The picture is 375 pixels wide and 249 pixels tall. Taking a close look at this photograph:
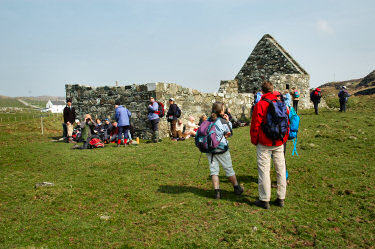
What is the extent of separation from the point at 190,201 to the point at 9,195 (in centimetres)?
386

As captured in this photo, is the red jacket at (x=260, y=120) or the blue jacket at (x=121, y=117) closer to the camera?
the red jacket at (x=260, y=120)

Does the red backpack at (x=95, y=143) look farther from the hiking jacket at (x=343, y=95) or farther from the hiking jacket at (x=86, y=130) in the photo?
the hiking jacket at (x=343, y=95)

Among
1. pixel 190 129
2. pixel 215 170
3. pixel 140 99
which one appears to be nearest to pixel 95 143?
pixel 140 99

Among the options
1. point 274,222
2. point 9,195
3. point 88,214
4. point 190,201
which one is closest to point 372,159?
point 274,222

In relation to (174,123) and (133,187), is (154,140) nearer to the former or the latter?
(174,123)

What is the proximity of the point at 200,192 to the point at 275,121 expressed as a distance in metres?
2.33

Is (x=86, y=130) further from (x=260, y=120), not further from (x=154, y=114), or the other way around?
(x=260, y=120)

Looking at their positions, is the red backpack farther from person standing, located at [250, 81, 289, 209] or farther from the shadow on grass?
person standing, located at [250, 81, 289, 209]

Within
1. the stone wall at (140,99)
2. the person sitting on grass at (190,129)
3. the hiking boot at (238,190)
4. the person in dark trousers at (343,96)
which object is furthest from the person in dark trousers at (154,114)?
the person in dark trousers at (343,96)

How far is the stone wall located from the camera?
13523 mm

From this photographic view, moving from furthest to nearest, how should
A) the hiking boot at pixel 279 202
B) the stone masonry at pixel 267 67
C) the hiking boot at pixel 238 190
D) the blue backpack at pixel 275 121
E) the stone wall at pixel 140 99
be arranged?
the stone masonry at pixel 267 67 < the stone wall at pixel 140 99 < the hiking boot at pixel 238 190 < the hiking boot at pixel 279 202 < the blue backpack at pixel 275 121

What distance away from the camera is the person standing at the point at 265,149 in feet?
16.1

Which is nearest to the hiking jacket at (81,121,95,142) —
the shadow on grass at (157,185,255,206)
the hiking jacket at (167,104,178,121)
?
the hiking jacket at (167,104,178,121)

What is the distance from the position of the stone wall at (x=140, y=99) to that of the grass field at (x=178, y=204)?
435 cm
